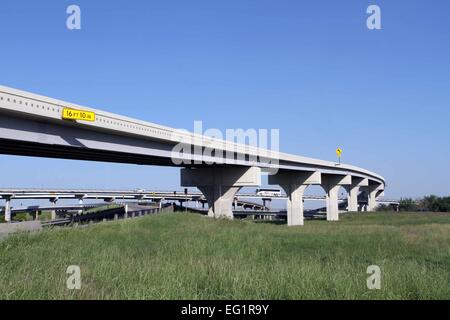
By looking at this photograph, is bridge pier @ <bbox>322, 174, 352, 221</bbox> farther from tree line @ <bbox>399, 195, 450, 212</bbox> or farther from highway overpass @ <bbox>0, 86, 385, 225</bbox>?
tree line @ <bbox>399, 195, 450, 212</bbox>

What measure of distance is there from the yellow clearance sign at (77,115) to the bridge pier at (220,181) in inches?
915

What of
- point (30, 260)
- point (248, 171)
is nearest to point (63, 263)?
point (30, 260)

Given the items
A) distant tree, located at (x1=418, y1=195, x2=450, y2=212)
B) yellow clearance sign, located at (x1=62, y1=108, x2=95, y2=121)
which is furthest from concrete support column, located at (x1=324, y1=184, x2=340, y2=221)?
→ yellow clearance sign, located at (x1=62, y1=108, x2=95, y2=121)

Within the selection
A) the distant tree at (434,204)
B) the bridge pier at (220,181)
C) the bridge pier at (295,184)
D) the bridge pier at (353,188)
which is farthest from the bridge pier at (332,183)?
the distant tree at (434,204)

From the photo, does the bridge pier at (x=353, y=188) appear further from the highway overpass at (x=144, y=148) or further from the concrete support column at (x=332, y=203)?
the highway overpass at (x=144, y=148)

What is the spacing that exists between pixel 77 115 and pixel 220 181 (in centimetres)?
2490

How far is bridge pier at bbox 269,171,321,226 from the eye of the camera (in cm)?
6450

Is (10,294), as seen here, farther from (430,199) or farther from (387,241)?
(430,199)

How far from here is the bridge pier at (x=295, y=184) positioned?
64.5 m

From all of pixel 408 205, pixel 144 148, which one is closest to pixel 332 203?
pixel 144 148

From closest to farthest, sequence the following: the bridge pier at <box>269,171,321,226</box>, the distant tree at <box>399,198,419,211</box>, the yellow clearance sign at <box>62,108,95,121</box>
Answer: the yellow clearance sign at <box>62,108,95,121</box> < the bridge pier at <box>269,171,321,226</box> < the distant tree at <box>399,198,419,211</box>

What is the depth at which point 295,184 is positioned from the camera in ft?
216
